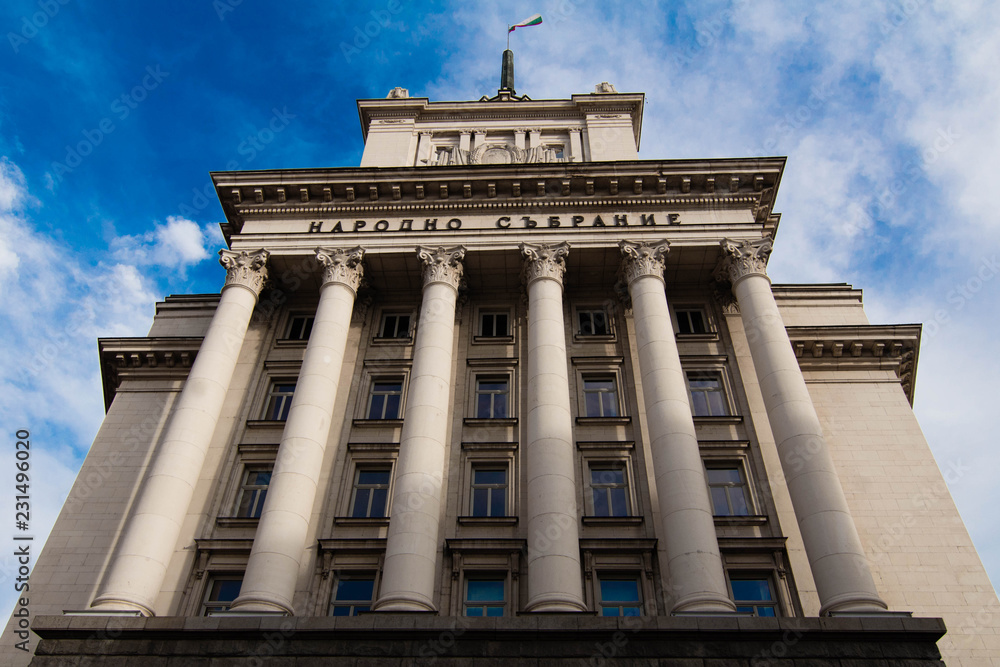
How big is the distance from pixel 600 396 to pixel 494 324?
599 centimetres

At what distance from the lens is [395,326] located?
32812mm

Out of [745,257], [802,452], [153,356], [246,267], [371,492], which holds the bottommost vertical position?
[802,452]

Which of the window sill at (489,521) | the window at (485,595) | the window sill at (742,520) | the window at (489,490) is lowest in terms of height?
the window at (485,595)

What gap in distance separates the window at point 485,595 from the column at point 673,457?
5.26 meters

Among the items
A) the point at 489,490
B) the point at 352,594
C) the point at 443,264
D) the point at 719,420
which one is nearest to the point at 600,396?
the point at 719,420

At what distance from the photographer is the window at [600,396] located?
A: 29.1 meters

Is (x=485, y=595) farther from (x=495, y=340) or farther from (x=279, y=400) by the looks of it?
(x=279, y=400)

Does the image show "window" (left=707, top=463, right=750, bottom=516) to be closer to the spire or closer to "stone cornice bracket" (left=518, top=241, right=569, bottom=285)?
"stone cornice bracket" (left=518, top=241, right=569, bottom=285)

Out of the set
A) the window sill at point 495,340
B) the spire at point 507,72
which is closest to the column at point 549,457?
the window sill at point 495,340

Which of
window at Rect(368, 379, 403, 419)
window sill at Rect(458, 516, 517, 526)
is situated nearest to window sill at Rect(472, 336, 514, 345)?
window at Rect(368, 379, 403, 419)

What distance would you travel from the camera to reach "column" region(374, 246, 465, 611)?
21.7 m

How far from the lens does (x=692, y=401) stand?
29.4 m

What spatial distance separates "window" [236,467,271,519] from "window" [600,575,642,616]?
12181mm

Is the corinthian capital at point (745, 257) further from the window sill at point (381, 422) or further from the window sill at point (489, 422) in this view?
the window sill at point (381, 422)
